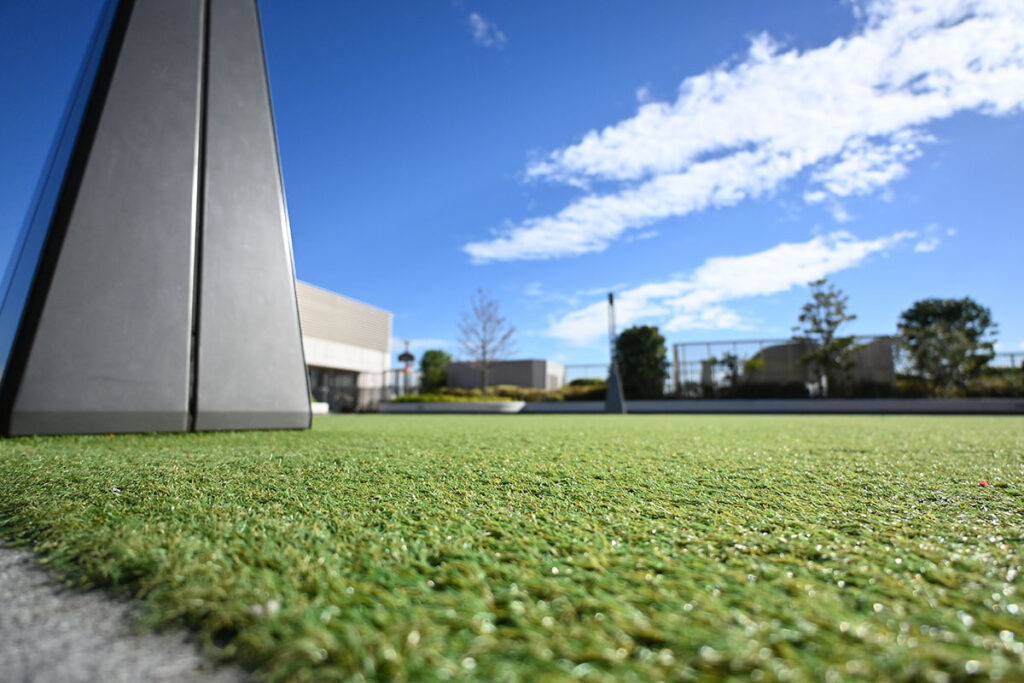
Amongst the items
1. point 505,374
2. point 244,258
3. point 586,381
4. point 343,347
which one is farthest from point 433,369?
point 244,258

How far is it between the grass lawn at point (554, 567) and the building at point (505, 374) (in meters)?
29.5

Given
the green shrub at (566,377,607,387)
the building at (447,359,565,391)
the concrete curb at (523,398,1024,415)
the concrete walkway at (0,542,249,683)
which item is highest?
the building at (447,359,565,391)

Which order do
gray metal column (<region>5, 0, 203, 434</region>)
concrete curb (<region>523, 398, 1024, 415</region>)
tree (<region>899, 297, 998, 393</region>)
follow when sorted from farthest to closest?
1. tree (<region>899, 297, 998, 393</region>)
2. concrete curb (<region>523, 398, 1024, 415</region>)
3. gray metal column (<region>5, 0, 203, 434</region>)

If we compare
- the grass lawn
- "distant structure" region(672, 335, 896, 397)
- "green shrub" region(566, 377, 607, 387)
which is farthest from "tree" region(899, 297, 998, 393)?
the grass lawn

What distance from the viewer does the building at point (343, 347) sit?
31359mm

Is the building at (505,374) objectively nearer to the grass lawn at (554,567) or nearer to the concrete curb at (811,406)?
the concrete curb at (811,406)

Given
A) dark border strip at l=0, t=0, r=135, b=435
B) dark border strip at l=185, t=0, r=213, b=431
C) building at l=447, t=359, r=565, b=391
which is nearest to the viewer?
dark border strip at l=0, t=0, r=135, b=435

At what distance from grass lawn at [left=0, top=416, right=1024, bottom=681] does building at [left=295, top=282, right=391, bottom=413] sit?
27.3 meters

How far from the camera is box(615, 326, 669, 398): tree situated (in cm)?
2075

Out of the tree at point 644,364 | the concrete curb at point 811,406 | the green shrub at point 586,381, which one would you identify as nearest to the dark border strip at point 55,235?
the concrete curb at point 811,406

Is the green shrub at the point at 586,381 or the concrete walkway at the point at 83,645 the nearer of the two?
the concrete walkway at the point at 83,645

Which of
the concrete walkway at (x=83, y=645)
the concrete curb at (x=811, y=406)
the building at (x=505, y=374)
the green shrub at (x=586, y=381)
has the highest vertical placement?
the building at (x=505, y=374)

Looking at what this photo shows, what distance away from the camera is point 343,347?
34.7 meters

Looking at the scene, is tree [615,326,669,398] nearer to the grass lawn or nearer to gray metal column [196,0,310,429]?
gray metal column [196,0,310,429]
